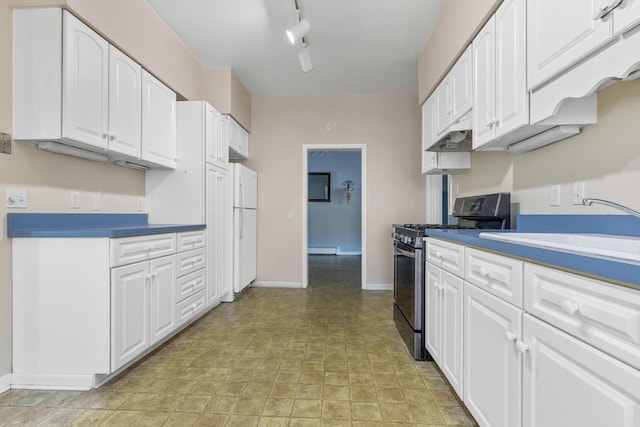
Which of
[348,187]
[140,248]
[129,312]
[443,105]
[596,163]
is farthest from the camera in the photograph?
[348,187]

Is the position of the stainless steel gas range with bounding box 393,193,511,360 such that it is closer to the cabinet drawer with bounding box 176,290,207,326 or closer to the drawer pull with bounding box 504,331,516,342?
the drawer pull with bounding box 504,331,516,342

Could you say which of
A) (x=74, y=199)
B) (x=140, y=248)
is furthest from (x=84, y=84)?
(x=140, y=248)

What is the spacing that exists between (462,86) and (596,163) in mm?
1093

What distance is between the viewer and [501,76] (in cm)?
166

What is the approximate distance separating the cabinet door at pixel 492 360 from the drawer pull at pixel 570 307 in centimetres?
23

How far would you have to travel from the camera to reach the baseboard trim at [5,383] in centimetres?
166

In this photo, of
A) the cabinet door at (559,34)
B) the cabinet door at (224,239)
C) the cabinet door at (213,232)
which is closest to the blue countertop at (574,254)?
A: the cabinet door at (559,34)

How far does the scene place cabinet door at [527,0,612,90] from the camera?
1.06 meters

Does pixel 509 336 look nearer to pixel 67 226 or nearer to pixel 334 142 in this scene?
pixel 67 226

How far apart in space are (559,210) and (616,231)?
39 cm

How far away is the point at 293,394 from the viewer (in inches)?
→ 67.0

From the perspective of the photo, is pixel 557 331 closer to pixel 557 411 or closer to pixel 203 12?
pixel 557 411

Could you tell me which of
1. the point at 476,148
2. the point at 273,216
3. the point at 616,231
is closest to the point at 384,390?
the point at 616,231

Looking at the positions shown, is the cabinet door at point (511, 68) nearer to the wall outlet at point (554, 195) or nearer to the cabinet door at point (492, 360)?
the wall outlet at point (554, 195)
